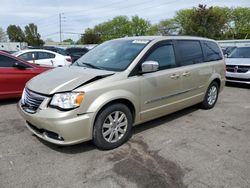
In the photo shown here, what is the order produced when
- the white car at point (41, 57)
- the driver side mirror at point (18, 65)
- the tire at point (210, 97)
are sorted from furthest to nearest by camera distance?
the white car at point (41, 57), the driver side mirror at point (18, 65), the tire at point (210, 97)

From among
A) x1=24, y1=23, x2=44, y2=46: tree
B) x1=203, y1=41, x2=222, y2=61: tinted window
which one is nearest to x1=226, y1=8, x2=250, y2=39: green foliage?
x1=24, y1=23, x2=44, y2=46: tree

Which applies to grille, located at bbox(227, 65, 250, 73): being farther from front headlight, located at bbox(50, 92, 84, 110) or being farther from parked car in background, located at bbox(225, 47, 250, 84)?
front headlight, located at bbox(50, 92, 84, 110)

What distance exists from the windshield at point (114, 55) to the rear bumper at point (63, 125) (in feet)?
3.51

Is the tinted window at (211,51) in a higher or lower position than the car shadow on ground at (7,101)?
higher

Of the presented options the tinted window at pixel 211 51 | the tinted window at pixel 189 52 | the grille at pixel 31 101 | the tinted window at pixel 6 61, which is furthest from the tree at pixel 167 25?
the grille at pixel 31 101

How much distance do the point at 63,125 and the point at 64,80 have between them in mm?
710

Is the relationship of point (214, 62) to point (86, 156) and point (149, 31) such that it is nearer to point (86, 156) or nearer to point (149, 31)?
point (86, 156)

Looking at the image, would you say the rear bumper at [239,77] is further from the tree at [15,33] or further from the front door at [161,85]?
the tree at [15,33]

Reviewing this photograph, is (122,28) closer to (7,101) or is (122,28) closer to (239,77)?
(239,77)

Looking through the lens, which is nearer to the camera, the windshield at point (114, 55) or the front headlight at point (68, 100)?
the front headlight at point (68, 100)

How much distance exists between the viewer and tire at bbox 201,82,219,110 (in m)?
5.90

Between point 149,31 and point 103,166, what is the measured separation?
83414mm

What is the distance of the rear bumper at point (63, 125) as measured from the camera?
10.7ft

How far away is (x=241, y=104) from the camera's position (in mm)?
6746
